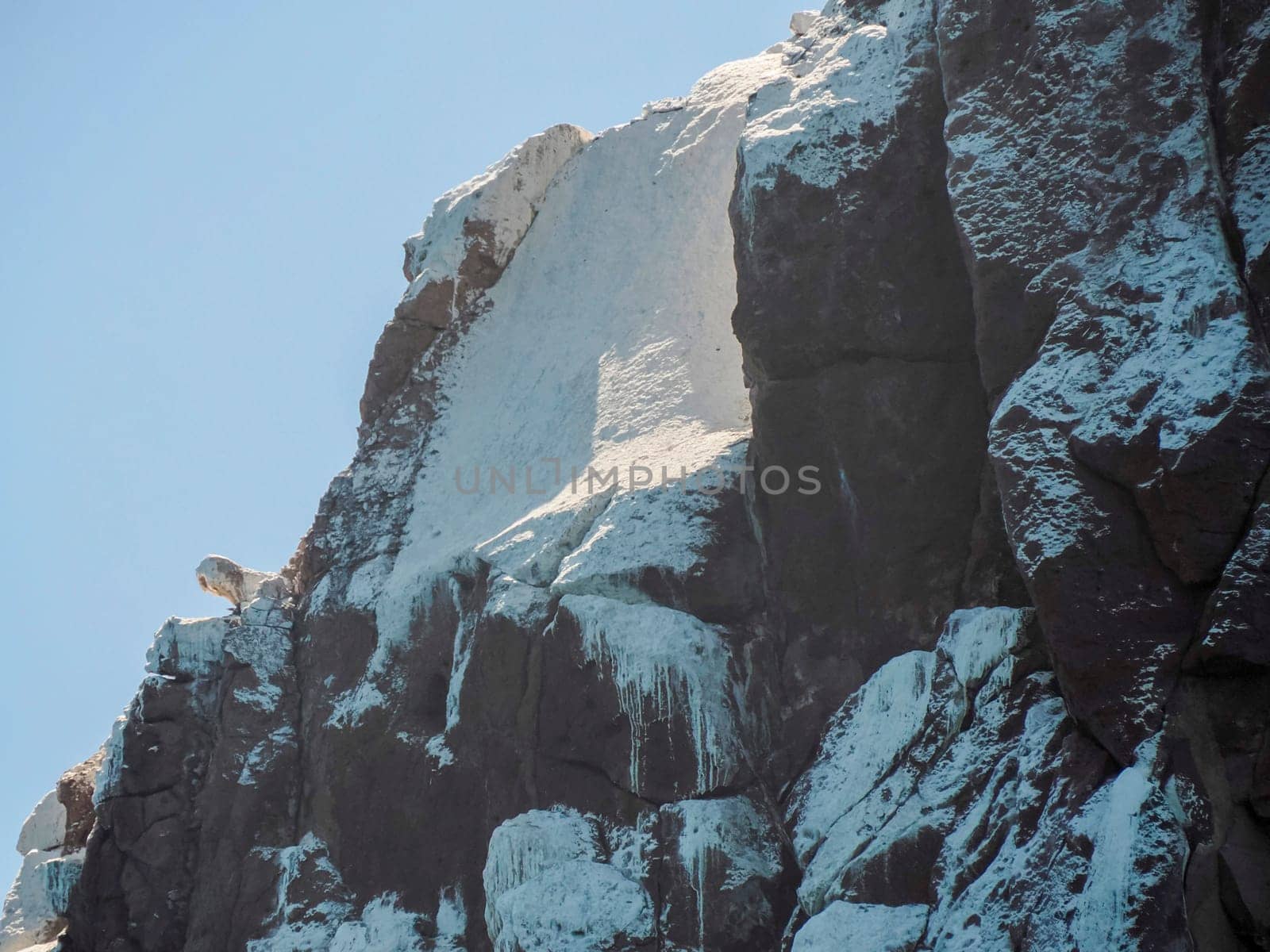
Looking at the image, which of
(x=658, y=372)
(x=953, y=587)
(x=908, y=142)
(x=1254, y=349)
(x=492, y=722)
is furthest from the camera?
(x=658, y=372)

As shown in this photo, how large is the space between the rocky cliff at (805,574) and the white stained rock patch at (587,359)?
0.32ft

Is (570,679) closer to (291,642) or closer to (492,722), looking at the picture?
(492,722)

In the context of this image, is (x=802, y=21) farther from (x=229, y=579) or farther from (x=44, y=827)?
(x=44, y=827)

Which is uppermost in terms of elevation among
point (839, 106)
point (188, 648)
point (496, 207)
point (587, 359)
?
point (496, 207)

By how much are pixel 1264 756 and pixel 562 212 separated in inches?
734

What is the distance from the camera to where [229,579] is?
25625mm

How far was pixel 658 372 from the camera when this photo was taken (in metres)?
22.6

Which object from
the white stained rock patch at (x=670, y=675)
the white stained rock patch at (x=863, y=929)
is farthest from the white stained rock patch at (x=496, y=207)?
the white stained rock patch at (x=863, y=929)

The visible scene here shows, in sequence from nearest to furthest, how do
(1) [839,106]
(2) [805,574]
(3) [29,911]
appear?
1. (2) [805,574]
2. (1) [839,106]
3. (3) [29,911]

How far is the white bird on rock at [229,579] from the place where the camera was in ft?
→ 84.0

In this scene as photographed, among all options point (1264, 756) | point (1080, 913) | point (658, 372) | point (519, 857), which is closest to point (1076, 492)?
point (1264, 756)

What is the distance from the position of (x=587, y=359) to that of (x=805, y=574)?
7.70 m

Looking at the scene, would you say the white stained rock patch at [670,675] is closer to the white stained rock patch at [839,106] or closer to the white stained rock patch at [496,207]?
the white stained rock patch at [839,106]

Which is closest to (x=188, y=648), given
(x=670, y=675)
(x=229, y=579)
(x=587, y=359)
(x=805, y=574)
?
(x=229, y=579)
